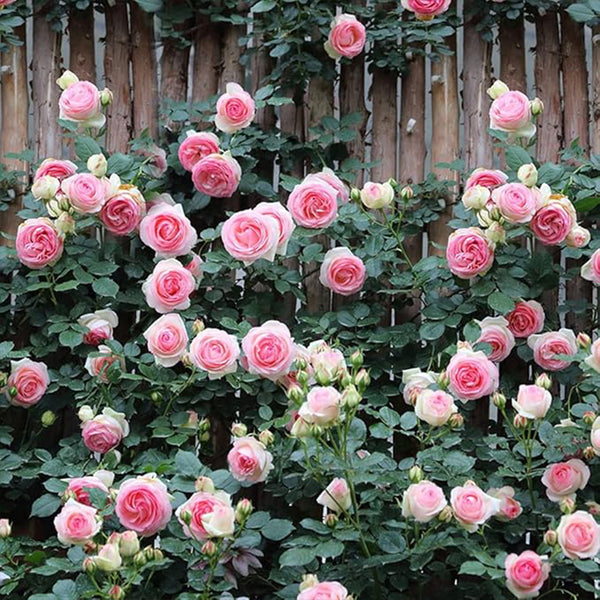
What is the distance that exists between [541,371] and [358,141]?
681 mm

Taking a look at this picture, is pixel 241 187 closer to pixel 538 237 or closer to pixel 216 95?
pixel 216 95

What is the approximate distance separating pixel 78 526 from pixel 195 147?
3.07 feet

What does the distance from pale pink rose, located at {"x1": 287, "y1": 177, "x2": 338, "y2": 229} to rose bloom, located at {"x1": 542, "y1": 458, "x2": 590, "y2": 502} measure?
26.7 inches

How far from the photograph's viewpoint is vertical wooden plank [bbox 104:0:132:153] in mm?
2623

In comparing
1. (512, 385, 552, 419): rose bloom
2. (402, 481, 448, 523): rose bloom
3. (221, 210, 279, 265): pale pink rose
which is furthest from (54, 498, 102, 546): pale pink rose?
(512, 385, 552, 419): rose bloom

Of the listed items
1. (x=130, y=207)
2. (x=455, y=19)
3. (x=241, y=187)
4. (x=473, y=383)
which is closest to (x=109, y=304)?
(x=130, y=207)

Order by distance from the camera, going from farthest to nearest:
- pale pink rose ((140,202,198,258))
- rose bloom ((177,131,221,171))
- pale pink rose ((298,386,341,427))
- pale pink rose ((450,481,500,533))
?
rose bloom ((177,131,221,171))
pale pink rose ((140,202,198,258))
pale pink rose ((450,481,500,533))
pale pink rose ((298,386,341,427))

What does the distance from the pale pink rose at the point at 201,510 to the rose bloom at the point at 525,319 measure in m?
0.78

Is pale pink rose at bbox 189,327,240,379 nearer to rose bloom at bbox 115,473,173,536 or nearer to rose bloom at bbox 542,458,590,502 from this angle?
rose bloom at bbox 115,473,173,536

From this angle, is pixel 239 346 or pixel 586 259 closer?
pixel 239 346

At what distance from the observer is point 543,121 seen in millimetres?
2576

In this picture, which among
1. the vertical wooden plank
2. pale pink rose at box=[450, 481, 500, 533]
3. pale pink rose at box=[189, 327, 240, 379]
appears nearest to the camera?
pale pink rose at box=[450, 481, 500, 533]

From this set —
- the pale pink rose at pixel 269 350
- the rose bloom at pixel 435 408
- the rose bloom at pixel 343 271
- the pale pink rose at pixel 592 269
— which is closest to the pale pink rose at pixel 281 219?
the rose bloom at pixel 343 271

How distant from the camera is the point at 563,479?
2.05m
